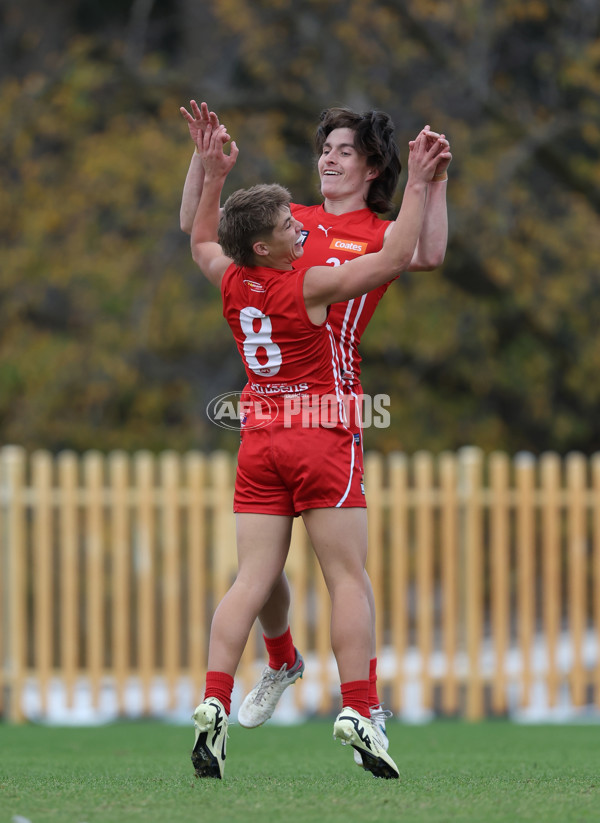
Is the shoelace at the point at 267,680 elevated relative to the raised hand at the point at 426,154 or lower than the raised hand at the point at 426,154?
lower

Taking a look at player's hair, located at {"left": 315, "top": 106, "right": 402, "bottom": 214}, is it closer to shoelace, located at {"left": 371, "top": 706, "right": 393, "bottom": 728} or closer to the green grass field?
shoelace, located at {"left": 371, "top": 706, "right": 393, "bottom": 728}

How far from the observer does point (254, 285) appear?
11.8ft

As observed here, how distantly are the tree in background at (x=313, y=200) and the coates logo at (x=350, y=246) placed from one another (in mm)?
7253

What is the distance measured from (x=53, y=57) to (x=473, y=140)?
5.48 metres

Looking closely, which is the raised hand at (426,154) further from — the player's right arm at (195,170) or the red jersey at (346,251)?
the player's right arm at (195,170)

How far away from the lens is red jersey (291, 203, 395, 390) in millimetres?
3795

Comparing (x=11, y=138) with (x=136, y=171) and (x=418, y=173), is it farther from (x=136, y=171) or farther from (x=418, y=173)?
(x=418, y=173)

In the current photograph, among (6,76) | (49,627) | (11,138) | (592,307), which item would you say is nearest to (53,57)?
(6,76)

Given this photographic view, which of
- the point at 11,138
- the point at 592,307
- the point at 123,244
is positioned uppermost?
the point at 11,138

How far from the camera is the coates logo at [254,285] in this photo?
360 cm

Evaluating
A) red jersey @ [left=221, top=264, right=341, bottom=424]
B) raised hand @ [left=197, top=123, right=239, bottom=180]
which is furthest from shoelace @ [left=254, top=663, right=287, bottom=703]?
raised hand @ [left=197, top=123, right=239, bottom=180]

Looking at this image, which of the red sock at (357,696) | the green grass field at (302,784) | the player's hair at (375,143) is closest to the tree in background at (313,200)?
the green grass field at (302,784)

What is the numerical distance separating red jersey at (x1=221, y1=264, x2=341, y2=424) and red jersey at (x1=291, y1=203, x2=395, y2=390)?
0.31 ft

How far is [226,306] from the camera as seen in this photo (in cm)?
372
